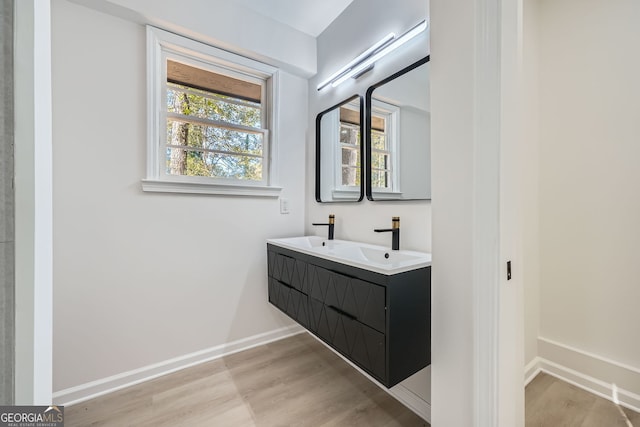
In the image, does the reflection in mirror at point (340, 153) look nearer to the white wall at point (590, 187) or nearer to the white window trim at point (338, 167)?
the white window trim at point (338, 167)

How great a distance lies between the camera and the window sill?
5.88 ft

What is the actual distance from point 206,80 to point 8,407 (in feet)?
7.17

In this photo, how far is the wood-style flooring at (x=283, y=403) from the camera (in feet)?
4.64

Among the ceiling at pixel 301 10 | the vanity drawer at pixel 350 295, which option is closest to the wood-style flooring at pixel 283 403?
the vanity drawer at pixel 350 295

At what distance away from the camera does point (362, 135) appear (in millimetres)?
1922

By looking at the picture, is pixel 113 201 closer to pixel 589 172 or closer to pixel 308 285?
pixel 308 285

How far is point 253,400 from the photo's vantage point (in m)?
1.58

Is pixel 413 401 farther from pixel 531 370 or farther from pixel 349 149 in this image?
pixel 349 149

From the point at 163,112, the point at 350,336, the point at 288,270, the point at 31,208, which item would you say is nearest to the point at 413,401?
the point at 350,336

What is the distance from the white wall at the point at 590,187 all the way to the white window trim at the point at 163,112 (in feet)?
6.52

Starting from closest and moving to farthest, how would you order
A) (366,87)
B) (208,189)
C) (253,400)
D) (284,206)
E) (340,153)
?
(253,400) < (366,87) < (208,189) < (340,153) < (284,206)

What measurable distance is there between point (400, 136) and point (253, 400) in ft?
5.97

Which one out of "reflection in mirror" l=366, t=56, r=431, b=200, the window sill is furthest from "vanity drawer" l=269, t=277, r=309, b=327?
"reflection in mirror" l=366, t=56, r=431, b=200

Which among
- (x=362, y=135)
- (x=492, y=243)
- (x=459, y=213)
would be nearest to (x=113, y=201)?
(x=362, y=135)
